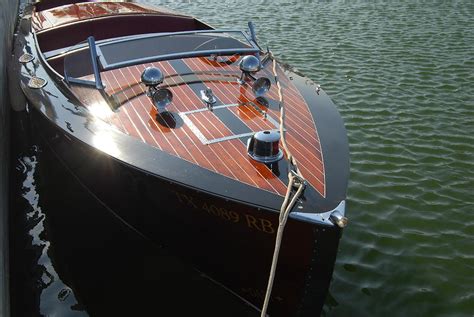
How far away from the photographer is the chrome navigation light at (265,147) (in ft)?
13.3

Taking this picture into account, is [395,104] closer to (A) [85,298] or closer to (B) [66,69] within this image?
(B) [66,69]

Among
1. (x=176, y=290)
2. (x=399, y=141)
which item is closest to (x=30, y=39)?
(x=176, y=290)

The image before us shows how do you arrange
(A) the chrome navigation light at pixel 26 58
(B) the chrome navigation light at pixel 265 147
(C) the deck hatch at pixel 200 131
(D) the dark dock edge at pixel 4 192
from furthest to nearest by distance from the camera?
(A) the chrome navigation light at pixel 26 58
(C) the deck hatch at pixel 200 131
(D) the dark dock edge at pixel 4 192
(B) the chrome navigation light at pixel 265 147

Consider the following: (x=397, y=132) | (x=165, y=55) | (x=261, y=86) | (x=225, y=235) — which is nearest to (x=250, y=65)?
(x=261, y=86)

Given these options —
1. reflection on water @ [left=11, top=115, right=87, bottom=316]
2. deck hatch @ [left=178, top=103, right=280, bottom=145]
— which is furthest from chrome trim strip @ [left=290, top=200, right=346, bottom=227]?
reflection on water @ [left=11, top=115, right=87, bottom=316]

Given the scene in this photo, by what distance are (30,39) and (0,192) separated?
107 inches

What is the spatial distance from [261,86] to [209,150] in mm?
1232

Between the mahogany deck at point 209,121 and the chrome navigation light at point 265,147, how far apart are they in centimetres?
8

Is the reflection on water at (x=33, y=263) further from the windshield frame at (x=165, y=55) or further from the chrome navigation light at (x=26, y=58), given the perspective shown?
the windshield frame at (x=165, y=55)

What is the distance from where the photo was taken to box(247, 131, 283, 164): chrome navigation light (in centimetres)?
404

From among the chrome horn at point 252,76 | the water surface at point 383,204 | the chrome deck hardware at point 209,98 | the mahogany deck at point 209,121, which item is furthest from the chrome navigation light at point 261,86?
the water surface at point 383,204

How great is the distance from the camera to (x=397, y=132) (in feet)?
25.7

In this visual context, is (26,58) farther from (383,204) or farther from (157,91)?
(383,204)

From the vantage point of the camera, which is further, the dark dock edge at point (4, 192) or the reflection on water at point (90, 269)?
the reflection on water at point (90, 269)
